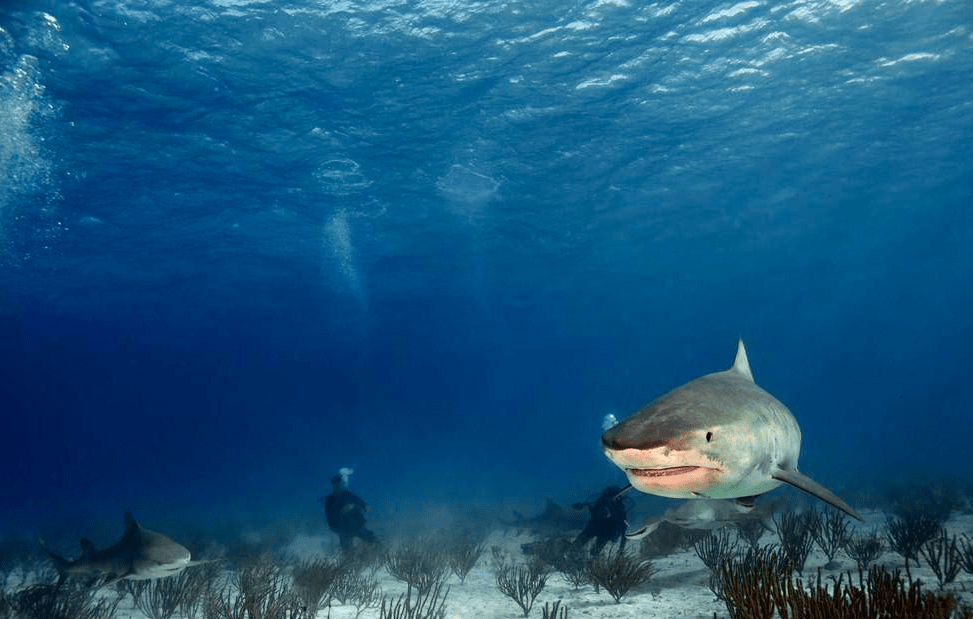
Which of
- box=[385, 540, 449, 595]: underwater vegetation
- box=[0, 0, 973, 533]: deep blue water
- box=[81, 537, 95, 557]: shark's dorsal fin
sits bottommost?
box=[385, 540, 449, 595]: underwater vegetation

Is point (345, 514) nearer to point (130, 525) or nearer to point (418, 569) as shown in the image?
point (418, 569)

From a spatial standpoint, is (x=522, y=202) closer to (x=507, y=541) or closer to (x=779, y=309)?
(x=507, y=541)

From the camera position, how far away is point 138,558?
22.4 ft

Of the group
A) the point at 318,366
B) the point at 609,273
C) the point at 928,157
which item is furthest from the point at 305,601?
the point at 318,366

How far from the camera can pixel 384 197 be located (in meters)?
24.0

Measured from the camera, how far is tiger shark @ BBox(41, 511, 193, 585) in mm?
6730

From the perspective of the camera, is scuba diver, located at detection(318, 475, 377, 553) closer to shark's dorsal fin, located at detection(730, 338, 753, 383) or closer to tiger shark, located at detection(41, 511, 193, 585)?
tiger shark, located at detection(41, 511, 193, 585)

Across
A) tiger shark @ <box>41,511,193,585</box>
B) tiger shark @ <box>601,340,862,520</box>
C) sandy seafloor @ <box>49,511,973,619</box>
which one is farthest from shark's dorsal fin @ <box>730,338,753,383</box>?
tiger shark @ <box>41,511,193,585</box>

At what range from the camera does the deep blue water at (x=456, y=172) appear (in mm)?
14703

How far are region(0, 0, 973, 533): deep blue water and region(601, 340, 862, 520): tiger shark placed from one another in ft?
44.8

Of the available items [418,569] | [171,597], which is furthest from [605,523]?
[171,597]

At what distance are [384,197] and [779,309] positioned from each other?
55.4 meters

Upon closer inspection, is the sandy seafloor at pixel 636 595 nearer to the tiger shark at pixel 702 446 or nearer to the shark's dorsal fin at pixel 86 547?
the shark's dorsal fin at pixel 86 547

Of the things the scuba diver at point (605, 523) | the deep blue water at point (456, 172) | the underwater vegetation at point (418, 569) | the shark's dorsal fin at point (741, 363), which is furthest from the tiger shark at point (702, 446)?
the deep blue water at point (456, 172)
